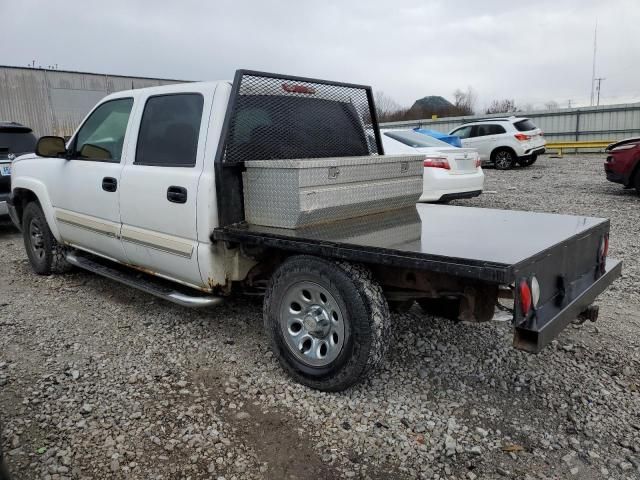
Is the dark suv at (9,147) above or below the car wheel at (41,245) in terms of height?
above

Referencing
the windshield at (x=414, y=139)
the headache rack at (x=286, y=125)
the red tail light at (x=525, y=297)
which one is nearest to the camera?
the red tail light at (x=525, y=297)

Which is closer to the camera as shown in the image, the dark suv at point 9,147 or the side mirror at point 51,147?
the side mirror at point 51,147

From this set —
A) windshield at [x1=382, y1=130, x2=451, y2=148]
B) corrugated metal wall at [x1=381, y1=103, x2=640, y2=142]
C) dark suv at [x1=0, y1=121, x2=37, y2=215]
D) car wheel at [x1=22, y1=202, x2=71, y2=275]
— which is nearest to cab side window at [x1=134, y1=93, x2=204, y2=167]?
car wheel at [x1=22, y1=202, x2=71, y2=275]

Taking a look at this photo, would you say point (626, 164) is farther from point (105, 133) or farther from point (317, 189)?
point (105, 133)

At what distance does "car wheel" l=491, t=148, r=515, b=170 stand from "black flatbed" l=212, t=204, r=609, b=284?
590 inches

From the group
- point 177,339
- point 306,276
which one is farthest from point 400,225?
point 177,339

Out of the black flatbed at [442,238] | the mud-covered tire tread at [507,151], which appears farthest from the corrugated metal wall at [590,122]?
the black flatbed at [442,238]

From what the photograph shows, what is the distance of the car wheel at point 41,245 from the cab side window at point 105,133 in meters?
1.15

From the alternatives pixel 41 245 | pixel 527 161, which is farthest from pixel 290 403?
pixel 527 161

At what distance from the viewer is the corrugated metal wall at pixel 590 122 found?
73.7 feet

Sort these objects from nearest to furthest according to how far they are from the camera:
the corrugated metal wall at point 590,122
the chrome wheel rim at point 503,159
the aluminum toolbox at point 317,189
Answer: the aluminum toolbox at point 317,189 < the chrome wheel rim at point 503,159 < the corrugated metal wall at point 590,122

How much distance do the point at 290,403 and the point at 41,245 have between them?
163 inches

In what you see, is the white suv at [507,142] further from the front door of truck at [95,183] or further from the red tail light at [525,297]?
the red tail light at [525,297]

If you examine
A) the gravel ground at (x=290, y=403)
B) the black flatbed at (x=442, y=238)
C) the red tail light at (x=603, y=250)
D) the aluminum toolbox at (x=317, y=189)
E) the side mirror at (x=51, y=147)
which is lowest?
the gravel ground at (x=290, y=403)
